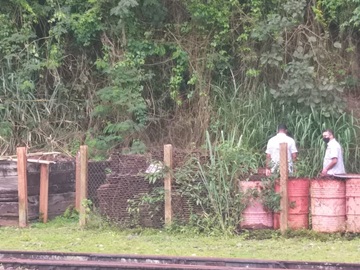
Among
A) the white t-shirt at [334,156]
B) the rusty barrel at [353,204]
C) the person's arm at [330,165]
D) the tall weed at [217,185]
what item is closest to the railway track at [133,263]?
the tall weed at [217,185]

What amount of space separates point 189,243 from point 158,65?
6712 mm

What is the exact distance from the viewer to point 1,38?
18.5m

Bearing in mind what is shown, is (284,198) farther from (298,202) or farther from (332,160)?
(332,160)

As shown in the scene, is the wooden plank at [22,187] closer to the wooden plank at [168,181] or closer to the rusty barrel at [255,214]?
the wooden plank at [168,181]

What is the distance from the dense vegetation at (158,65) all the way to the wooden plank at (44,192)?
6.85 ft

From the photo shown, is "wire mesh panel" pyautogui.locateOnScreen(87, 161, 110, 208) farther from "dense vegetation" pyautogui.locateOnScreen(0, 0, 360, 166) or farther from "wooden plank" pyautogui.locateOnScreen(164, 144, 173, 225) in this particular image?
"wooden plank" pyautogui.locateOnScreen(164, 144, 173, 225)

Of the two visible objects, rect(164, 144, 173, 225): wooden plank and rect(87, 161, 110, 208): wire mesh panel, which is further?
rect(87, 161, 110, 208): wire mesh panel

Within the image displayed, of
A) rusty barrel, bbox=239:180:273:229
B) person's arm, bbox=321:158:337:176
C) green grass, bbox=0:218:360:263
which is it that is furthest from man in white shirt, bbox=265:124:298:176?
green grass, bbox=0:218:360:263

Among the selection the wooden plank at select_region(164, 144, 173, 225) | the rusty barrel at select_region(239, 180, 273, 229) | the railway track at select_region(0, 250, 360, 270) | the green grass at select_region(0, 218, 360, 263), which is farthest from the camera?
the wooden plank at select_region(164, 144, 173, 225)

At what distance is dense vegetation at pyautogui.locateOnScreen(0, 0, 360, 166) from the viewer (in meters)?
17.3

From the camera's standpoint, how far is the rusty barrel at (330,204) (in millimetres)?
13383

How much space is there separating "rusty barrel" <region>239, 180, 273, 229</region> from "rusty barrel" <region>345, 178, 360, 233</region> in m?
1.31

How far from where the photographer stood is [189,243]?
13.0 metres

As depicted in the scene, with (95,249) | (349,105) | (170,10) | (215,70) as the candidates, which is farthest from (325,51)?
(95,249)
